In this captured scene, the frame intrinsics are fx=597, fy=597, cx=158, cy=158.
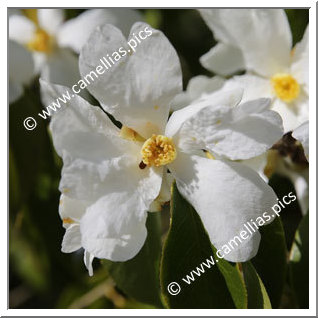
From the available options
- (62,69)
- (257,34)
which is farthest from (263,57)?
(62,69)

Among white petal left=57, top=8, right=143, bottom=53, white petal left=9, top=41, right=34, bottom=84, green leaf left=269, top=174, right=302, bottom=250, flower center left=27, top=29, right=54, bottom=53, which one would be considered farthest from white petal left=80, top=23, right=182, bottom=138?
flower center left=27, top=29, right=54, bottom=53

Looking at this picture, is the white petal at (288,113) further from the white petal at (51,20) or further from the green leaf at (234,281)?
the white petal at (51,20)

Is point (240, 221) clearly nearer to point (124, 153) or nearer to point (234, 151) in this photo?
point (234, 151)

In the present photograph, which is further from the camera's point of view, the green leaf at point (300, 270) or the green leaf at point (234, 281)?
the green leaf at point (300, 270)

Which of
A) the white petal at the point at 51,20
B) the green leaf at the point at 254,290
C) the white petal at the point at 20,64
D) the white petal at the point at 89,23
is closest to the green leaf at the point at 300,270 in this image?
the green leaf at the point at 254,290

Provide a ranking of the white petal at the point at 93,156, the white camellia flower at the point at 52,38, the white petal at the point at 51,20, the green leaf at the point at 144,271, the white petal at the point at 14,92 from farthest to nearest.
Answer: the white petal at the point at 51,20
the white camellia flower at the point at 52,38
the white petal at the point at 14,92
the green leaf at the point at 144,271
the white petal at the point at 93,156
